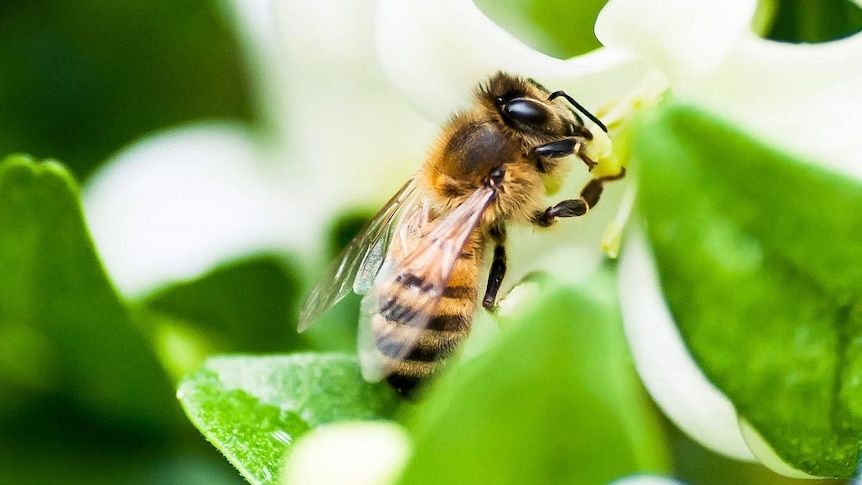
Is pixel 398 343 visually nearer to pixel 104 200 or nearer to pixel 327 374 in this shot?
pixel 327 374

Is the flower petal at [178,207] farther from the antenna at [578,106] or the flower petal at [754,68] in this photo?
the flower petal at [754,68]

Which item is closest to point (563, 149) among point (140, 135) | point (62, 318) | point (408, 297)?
point (408, 297)

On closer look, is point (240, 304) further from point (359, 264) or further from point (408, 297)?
point (408, 297)

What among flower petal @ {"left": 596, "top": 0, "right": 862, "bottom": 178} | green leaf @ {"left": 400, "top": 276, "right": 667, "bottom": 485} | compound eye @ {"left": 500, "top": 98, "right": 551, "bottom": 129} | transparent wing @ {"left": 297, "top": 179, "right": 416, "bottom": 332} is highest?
green leaf @ {"left": 400, "top": 276, "right": 667, "bottom": 485}

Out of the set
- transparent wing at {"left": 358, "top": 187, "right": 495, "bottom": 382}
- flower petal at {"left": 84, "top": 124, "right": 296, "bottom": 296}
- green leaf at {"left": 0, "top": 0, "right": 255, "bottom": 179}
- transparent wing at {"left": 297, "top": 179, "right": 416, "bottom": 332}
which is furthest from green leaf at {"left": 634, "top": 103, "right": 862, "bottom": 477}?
green leaf at {"left": 0, "top": 0, "right": 255, "bottom": 179}

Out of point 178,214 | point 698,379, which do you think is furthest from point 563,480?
point 178,214

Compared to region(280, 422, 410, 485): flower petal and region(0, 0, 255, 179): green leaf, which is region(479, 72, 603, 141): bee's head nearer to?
region(280, 422, 410, 485): flower petal
